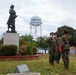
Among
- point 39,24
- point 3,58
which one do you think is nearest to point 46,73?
point 3,58

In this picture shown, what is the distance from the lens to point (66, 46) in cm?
1120

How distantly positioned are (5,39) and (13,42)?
693 mm

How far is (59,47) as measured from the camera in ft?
36.8

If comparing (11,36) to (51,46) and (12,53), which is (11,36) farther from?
(51,46)

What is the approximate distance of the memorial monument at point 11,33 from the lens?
21.7 metres

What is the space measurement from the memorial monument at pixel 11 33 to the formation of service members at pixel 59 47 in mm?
8238

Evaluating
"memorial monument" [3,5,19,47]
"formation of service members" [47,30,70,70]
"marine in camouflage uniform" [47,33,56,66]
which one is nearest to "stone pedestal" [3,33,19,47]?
"memorial monument" [3,5,19,47]

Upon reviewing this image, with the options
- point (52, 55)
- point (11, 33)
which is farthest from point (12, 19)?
point (52, 55)

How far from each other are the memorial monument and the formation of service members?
824cm

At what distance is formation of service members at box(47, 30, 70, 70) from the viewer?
1117 cm

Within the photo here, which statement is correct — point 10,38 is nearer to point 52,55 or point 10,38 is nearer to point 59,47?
point 52,55

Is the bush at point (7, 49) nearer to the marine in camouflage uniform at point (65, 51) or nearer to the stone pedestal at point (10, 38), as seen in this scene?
the stone pedestal at point (10, 38)

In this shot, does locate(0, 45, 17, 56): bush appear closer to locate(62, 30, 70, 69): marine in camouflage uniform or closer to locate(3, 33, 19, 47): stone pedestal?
locate(3, 33, 19, 47): stone pedestal

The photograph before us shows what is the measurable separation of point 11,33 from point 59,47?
431 inches
